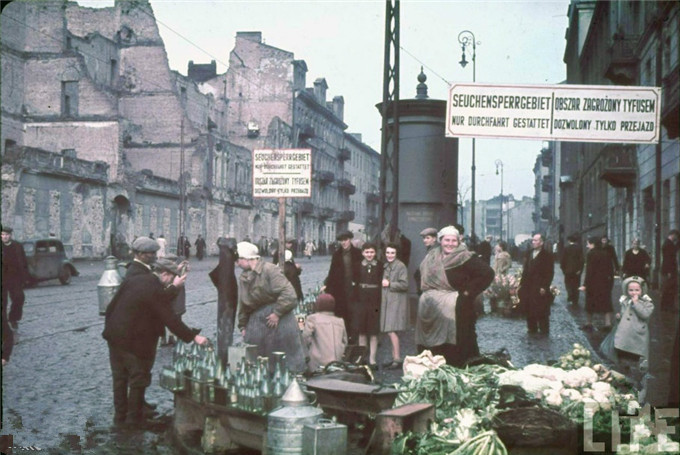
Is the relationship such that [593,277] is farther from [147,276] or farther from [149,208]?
[149,208]

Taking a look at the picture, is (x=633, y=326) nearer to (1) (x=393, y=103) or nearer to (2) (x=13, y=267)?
(1) (x=393, y=103)

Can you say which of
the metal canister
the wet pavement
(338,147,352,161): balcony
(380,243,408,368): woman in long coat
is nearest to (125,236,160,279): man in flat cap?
the wet pavement

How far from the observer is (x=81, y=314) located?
18.9 meters

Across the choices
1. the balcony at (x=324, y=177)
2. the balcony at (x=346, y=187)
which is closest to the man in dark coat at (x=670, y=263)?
the balcony at (x=324, y=177)

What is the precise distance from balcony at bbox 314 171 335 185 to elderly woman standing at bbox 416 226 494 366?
248 feet

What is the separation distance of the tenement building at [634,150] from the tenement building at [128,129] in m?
16.5

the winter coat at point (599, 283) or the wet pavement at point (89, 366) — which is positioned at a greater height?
the winter coat at point (599, 283)

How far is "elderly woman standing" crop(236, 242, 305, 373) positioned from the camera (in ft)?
28.9

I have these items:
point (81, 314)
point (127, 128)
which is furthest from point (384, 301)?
point (127, 128)

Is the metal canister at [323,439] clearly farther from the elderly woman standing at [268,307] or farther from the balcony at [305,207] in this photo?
the balcony at [305,207]

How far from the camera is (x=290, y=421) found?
19.6 feet

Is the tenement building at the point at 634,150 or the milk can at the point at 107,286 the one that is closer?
the milk can at the point at 107,286

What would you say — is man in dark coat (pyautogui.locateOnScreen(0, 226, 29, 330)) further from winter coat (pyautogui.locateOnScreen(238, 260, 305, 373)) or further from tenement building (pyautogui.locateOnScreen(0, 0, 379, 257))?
tenement building (pyautogui.locateOnScreen(0, 0, 379, 257))

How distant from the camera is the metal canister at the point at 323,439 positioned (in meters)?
5.84
